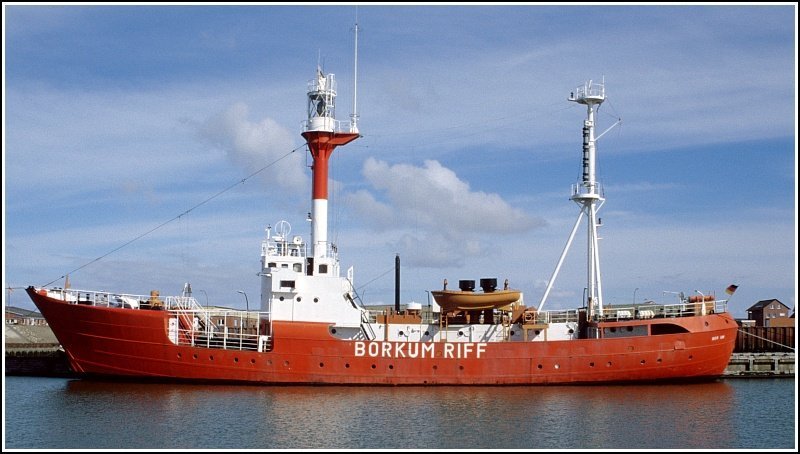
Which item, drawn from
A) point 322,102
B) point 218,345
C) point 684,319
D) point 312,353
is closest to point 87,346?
point 218,345

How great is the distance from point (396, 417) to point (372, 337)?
25.1 feet

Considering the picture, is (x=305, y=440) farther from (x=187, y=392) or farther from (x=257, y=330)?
(x=257, y=330)

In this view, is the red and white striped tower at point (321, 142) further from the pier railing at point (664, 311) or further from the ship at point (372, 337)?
the pier railing at point (664, 311)

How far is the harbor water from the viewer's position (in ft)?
74.2

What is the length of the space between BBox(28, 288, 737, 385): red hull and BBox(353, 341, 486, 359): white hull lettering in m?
0.04

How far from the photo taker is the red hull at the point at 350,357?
32.0 meters

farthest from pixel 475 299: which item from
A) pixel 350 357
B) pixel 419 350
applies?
pixel 350 357

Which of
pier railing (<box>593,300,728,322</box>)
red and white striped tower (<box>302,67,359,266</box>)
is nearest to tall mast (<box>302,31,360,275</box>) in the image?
red and white striped tower (<box>302,67,359,266</box>)

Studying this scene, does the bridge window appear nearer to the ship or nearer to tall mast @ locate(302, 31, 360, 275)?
the ship

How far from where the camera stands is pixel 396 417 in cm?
2559

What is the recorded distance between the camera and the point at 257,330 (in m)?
33.2

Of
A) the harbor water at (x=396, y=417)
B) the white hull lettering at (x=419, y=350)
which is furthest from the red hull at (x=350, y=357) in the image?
the harbor water at (x=396, y=417)

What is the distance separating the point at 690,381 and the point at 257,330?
1688 centimetres

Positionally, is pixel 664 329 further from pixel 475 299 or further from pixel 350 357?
pixel 350 357
